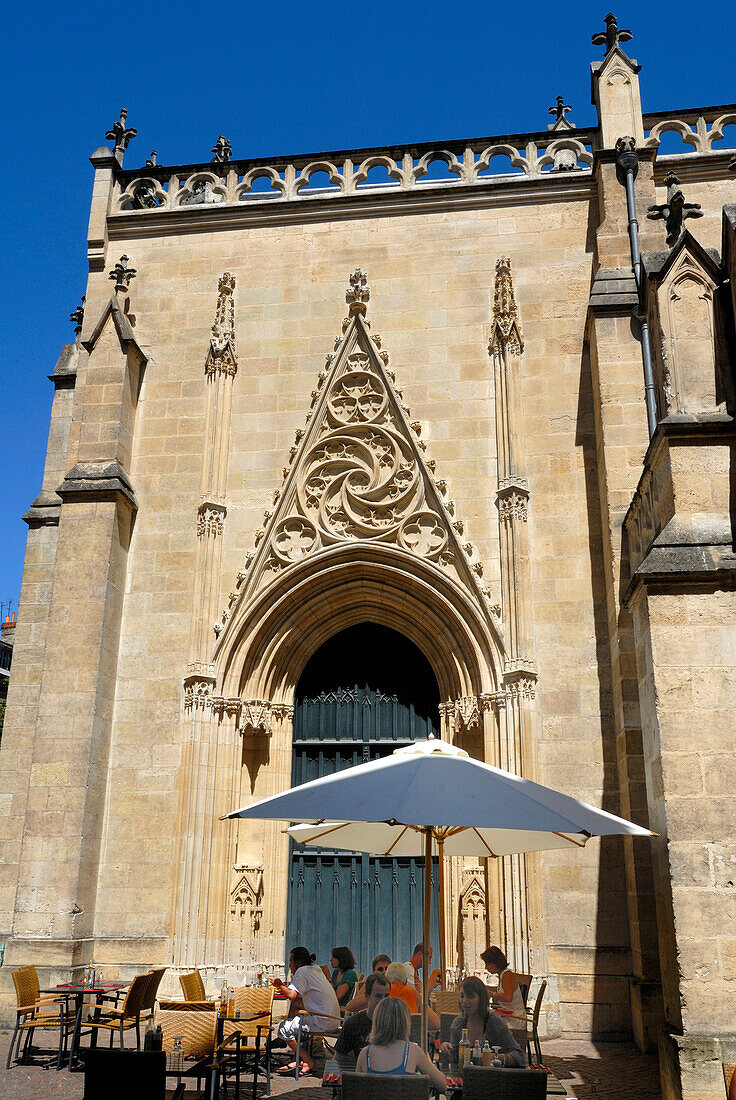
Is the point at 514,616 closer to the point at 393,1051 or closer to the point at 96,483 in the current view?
the point at 96,483

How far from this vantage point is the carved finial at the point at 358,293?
1308 cm

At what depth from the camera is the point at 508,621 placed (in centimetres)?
1135

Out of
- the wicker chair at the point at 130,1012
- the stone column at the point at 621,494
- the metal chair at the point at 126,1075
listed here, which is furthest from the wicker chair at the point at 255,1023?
the stone column at the point at 621,494

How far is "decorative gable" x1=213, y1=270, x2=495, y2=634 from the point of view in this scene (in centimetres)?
1200

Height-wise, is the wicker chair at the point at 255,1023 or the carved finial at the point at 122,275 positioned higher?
the carved finial at the point at 122,275

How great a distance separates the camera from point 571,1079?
7.95 meters

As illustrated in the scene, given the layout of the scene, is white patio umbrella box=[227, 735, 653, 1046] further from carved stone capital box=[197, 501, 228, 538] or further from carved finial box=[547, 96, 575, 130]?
carved finial box=[547, 96, 575, 130]

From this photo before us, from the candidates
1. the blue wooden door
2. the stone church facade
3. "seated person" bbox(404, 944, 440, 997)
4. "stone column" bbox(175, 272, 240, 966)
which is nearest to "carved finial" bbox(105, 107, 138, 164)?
the stone church facade

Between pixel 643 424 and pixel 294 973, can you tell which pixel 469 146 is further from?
pixel 294 973

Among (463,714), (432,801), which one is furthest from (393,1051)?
(463,714)

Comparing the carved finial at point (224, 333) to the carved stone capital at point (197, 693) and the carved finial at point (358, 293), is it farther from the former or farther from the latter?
the carved stone capital at point (197, 693)

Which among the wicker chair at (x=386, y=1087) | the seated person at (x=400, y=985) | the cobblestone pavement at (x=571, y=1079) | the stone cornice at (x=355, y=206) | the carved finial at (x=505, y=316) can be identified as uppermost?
the stone cornice at (x=355, y=206)

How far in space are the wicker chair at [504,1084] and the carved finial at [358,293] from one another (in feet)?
33.0

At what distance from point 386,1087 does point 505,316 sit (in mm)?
9974
